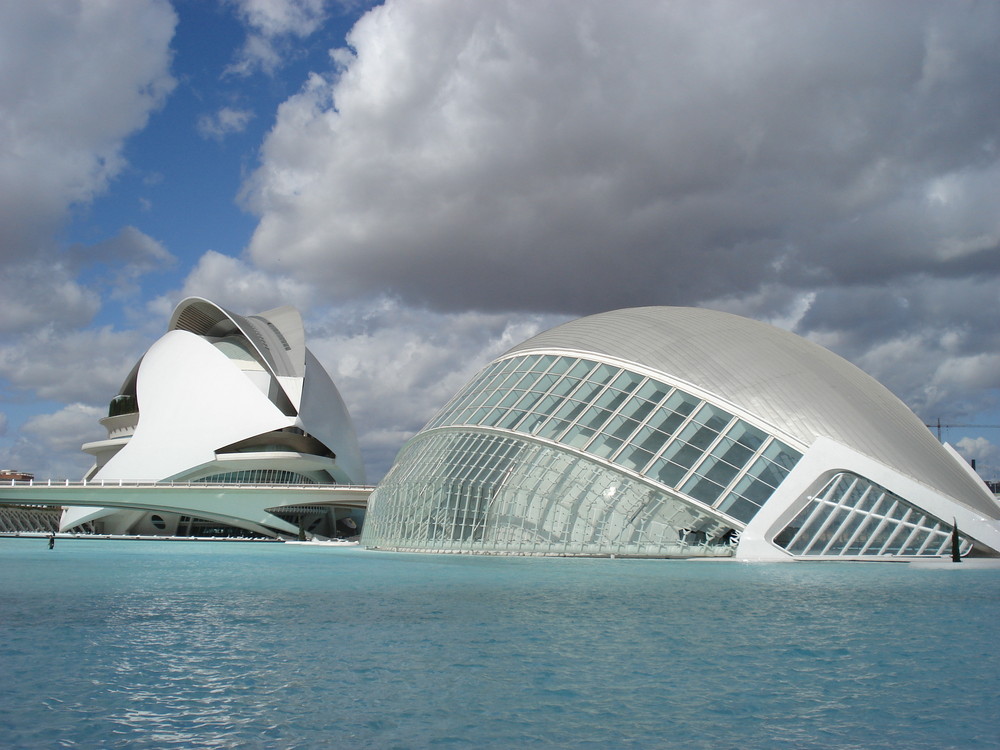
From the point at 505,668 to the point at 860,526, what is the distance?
18439 mm

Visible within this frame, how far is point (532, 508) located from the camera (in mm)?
27719

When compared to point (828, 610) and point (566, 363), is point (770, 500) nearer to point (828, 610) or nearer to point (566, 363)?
point (566, 363)

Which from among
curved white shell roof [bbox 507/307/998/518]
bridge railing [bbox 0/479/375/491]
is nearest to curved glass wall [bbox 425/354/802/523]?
curved white shell roof [bbox 507/307/998/518]

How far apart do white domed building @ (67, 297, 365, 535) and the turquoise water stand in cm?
5151

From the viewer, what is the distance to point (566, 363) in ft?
103

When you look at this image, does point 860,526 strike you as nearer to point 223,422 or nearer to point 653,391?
point 653,391

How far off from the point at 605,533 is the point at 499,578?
8.38 meters

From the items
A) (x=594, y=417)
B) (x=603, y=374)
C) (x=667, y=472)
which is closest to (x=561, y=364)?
(x=603, y=374)

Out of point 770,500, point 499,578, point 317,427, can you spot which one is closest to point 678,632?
point 499,578

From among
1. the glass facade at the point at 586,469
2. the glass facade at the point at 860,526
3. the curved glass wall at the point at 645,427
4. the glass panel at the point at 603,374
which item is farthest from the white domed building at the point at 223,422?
the glass facade at the point at 860,526

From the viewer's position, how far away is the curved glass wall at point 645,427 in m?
24.8

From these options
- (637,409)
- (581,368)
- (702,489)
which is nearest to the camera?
(702,489)

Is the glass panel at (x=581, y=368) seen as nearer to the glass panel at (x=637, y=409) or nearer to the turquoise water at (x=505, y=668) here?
the glass panel at (x=637, y=409)

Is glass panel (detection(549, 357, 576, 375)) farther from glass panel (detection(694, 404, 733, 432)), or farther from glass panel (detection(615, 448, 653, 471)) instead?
glass panel (detection(694, 404, 733, 432))
